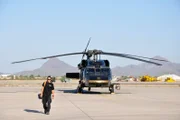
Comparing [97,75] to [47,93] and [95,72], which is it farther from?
[47,93]

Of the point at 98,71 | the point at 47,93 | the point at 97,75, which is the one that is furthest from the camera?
the point at 98,71

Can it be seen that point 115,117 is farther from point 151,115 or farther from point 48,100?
point 48,100

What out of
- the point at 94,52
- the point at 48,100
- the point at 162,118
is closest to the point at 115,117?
the point at 162,118

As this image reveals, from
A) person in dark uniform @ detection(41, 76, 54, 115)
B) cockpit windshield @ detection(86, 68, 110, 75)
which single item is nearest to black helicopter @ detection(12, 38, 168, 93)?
cockpit windshield @ detection(86, 68, 110, 75)

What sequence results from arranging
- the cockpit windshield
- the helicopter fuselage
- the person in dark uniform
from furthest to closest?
the cockpit windshield → the helicopter fuselage → the person in dark uniform

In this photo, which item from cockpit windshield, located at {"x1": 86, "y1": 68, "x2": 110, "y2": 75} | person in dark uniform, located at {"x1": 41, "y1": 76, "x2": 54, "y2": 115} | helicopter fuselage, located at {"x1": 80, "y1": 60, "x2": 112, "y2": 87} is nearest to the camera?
person in dark uniform, located at {"x1": 41, "y1": 76, "x2": 54, "y2": 115}

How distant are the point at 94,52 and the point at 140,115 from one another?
52.1 feet

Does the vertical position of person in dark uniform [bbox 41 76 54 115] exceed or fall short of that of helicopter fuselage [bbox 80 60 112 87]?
it falls short

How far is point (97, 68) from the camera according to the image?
1075 inches

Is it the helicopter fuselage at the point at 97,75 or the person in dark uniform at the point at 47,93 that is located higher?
the helicopter fuselage at the point at 97,75

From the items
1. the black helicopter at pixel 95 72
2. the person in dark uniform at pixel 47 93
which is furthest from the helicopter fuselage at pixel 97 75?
the person in dark uniform at pixel 47 93

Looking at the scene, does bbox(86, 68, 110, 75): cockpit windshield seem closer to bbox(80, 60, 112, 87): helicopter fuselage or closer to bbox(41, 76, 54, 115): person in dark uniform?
bbox(80, 60, 112, 87): helicopter fuselage

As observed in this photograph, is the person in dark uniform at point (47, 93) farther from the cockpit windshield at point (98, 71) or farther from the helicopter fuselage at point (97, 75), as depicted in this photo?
the cockpit windshield at point (98, 71)

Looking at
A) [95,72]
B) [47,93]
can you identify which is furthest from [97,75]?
[47,93]
